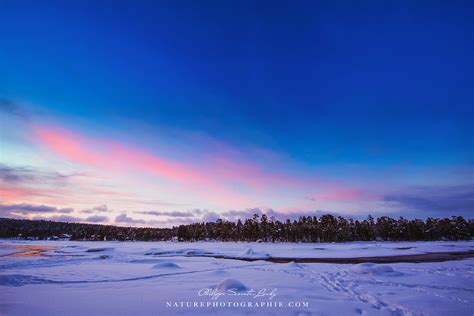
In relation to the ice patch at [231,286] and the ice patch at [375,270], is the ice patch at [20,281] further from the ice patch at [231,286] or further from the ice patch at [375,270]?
the ice patch at [375,270]

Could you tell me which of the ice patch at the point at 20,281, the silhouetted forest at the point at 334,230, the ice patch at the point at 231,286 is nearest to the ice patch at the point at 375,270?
the ice patch at the point at 231,286

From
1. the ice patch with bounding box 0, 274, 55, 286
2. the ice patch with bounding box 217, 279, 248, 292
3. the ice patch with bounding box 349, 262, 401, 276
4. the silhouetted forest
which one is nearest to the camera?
the ice patch with bounding box 217, 279, 248, 292

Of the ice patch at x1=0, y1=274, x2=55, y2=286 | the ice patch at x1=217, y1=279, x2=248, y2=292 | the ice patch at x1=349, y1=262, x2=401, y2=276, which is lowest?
the ice patch at x1=0, y1=274, x2=55, y2=286

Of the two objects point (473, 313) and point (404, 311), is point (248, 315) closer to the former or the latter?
point (404, 311)

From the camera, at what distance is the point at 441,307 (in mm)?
11141

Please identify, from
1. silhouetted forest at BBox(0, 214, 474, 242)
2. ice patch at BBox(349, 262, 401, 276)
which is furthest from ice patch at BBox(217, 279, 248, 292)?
silhouetted forest at BBox(0, 214, 474, 242)

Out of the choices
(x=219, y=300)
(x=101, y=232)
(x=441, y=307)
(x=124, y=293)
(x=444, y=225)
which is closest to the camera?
(x=441, y=307)

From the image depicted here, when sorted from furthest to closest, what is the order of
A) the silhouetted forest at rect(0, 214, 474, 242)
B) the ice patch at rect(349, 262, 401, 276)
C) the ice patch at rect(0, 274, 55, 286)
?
the silhouetted forest at rect(0, 214, 474, 242), the ice patch at rect(349, 262, 401, 276), the ice patch at rect(0, 274, 55, 286)

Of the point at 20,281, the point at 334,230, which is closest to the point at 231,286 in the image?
the point at 20,281

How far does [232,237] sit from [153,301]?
151 meters

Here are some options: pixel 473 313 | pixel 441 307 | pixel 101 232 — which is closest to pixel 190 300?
pixel 441 307

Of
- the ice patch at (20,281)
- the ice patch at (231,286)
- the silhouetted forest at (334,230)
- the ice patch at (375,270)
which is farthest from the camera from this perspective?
the silhouetted forest at (334,230)

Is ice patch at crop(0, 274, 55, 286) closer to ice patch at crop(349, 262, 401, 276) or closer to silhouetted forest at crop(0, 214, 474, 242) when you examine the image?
ice patch at crop(349, 262, 401, 276)

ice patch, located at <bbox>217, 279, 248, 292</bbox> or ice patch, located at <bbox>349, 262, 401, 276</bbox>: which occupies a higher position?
ice patch, located at <bbox>217, 279, 248, 292</bbox>
